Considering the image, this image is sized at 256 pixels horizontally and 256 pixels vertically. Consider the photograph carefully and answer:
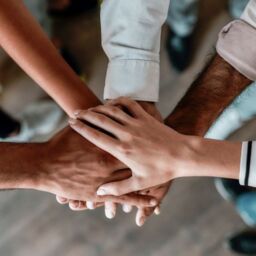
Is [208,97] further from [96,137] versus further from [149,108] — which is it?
[96,137]

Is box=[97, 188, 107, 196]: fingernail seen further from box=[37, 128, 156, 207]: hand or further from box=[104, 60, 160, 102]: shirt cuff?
box=[104, 60, 160, 102]: shirt cuff

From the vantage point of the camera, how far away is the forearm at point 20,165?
3.31ft

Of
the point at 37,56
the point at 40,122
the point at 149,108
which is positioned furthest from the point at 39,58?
the point at 40,122

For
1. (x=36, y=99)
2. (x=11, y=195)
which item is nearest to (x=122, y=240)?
(x=11, y=195)

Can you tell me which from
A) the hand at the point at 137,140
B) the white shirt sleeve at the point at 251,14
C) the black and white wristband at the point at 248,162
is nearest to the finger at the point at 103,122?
the hand at the point at 137,140

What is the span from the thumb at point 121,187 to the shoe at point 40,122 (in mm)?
647

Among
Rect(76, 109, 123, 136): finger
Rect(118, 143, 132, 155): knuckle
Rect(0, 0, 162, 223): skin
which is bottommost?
Rect(118, 143, 132, 155): knuckle

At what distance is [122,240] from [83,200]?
551 mm

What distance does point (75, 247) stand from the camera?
1583 millimetres

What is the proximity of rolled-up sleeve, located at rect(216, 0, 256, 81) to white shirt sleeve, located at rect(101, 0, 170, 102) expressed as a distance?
138 mm

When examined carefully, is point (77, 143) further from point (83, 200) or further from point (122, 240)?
point (122, 240)

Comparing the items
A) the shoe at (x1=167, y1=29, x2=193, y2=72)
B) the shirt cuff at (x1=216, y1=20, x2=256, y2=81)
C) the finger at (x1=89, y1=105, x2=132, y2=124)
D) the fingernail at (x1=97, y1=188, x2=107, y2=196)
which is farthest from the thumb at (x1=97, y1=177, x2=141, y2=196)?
the shoe at (x1=167, y1=29, x2=193, y2=72)

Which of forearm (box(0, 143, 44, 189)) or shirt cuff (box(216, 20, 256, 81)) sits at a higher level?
forearm (box(0, 143, 44, 189))

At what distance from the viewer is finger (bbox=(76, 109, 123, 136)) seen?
981 mm
